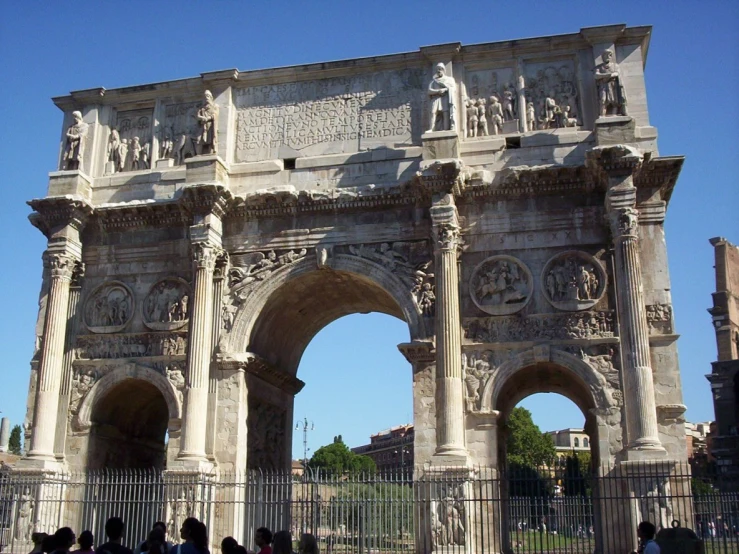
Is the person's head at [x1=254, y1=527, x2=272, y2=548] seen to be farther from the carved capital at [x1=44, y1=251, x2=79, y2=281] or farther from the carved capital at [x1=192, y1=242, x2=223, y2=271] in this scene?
the carved capital at [x1=44, y1=251, x2=79, y2=281]

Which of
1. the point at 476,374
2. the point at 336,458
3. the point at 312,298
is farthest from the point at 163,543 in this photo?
the point at 336,458

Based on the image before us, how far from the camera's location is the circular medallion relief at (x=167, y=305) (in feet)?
57.5

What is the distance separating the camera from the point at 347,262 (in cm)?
1706

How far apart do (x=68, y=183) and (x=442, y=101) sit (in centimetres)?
855

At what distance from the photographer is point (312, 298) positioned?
18.9 metres

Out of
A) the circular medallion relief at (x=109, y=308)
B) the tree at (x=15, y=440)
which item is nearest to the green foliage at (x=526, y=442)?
the tree at (x=15, y=440)

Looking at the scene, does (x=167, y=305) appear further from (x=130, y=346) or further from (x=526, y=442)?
(x=526, y=442)

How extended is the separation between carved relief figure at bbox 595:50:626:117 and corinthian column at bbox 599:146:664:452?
127 centimetres

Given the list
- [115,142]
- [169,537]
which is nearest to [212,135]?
[115,142]

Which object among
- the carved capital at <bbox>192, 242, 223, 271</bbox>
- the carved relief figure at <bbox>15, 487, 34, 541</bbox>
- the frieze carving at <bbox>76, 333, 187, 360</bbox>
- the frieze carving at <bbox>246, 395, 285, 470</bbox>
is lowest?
the carved relief figure at <bbox>15, 487, 34, 541</bbox>

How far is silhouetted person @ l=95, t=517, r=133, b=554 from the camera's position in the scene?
20.3 ft

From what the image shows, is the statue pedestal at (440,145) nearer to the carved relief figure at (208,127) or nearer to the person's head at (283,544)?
the carved relief figure at (208,127)

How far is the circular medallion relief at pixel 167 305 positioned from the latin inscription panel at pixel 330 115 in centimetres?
322

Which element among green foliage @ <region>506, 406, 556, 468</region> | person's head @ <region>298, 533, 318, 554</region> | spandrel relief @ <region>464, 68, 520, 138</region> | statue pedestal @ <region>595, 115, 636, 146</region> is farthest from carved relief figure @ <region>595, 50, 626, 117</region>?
green foliage @ <region>506, 406, 556, 468</region>
